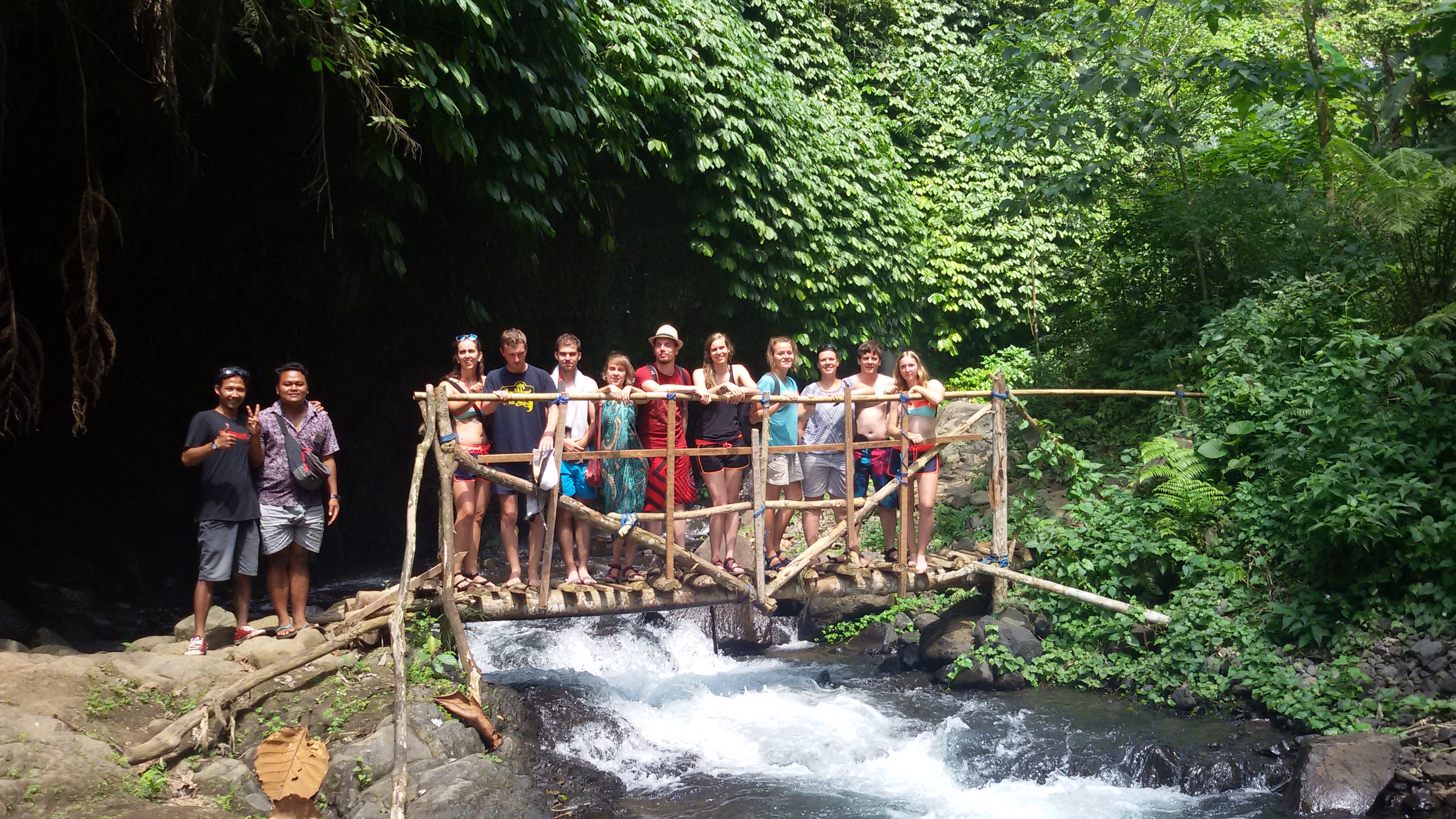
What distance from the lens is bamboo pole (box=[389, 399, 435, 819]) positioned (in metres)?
4.91


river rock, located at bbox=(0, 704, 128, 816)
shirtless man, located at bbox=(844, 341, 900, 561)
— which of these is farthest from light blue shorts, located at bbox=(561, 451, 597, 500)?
river rock, located at bbox=(0, 704, 128, 816)

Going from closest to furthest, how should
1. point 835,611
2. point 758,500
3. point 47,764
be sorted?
point 47,764 → point 758,500 → point 835,611

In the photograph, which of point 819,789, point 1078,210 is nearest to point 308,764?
point 819,789

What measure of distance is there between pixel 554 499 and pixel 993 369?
440 inches

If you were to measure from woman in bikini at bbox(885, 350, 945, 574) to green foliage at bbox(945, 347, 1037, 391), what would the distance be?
8.28 m

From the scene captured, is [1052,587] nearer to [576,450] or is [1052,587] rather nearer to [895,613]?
[895,613]

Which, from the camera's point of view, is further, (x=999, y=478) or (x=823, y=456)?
(x=999, y=478)

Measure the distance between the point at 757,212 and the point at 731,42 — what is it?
6.56 ft

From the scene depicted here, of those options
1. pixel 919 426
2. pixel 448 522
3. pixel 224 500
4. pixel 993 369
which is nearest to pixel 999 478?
pixel 919 426

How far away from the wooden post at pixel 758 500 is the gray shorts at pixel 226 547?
10.5ft

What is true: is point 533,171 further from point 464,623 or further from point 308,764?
point 308,764

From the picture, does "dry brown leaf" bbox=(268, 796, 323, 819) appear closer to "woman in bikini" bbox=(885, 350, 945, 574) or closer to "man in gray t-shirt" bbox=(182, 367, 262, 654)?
"man in gray t-shirt" bbox=(182, 367, 262, 654)

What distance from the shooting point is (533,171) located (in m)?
8.55

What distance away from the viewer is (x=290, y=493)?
6348 mm
